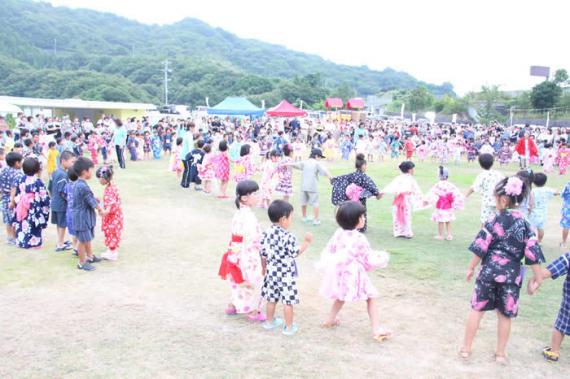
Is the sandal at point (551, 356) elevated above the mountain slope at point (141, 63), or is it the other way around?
the mountain slope at point (141, 63)

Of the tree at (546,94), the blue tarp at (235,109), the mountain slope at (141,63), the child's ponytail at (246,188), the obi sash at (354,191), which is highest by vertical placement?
the mountain slope at (141,63)

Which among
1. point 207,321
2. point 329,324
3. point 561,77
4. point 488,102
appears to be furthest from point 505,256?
point 488,102

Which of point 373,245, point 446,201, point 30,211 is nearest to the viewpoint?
point 30,211

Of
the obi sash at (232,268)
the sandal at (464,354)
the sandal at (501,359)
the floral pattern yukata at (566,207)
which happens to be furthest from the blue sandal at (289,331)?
the floral pattern yukata at (566,207)

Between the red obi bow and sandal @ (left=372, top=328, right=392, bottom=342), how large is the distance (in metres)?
4.23

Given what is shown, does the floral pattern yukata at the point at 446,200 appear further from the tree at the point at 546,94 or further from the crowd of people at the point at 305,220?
the tree at the point at 546,94

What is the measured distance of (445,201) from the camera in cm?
831

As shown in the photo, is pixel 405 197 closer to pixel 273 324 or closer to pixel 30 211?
pixel 273 324

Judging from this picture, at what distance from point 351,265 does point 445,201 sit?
4.38m

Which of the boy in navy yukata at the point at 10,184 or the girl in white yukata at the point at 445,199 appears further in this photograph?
the girl in white yukata at the point at 445,199

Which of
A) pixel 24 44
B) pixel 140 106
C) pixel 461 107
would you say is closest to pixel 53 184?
pixel 140 106

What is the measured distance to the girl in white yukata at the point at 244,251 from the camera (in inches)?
189

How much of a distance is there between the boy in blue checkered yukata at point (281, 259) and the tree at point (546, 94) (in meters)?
41.7

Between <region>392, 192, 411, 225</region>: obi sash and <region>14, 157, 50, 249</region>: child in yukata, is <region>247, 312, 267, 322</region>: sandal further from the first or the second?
<region>392, 192, 411, 225</region>: obi sash
